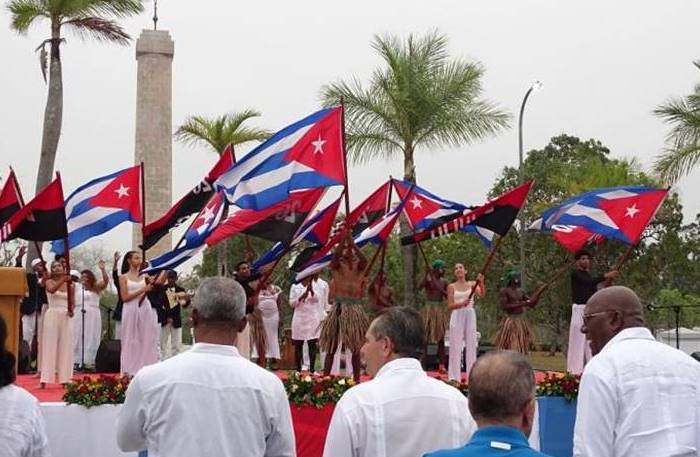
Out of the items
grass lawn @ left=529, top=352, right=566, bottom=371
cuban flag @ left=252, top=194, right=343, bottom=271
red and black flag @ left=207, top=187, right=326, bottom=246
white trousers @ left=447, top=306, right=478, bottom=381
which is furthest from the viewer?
grass lawn @ left=529, top=352, right=566, bottom=371

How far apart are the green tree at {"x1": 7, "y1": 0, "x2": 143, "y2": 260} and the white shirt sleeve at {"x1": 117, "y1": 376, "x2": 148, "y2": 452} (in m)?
21.1

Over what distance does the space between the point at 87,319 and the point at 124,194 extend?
180 inches

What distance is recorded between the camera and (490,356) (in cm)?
385

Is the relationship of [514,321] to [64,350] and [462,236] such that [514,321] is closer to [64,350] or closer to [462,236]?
[64,350]

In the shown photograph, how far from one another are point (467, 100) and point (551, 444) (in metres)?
17.4

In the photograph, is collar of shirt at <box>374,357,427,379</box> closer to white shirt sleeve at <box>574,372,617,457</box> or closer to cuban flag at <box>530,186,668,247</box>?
white shirt sleeve at <box>574,372,617,457</box>

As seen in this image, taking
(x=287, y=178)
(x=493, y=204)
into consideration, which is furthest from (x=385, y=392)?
(x=493, y=204)

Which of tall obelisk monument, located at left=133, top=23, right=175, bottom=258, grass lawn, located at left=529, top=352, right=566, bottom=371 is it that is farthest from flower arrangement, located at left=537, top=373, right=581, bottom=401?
tall obelisk monument, located at left=133, top=23, right=175, bottom=258

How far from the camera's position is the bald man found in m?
5.25

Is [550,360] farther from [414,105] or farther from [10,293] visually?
[10,293]

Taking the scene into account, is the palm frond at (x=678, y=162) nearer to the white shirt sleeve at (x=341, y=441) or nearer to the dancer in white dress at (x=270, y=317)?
the dancer in white dress at (x=270, y=317)

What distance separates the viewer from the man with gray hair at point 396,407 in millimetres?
4949

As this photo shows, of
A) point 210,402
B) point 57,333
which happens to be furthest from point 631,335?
point 57,333

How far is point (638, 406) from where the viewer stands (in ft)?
17.4
